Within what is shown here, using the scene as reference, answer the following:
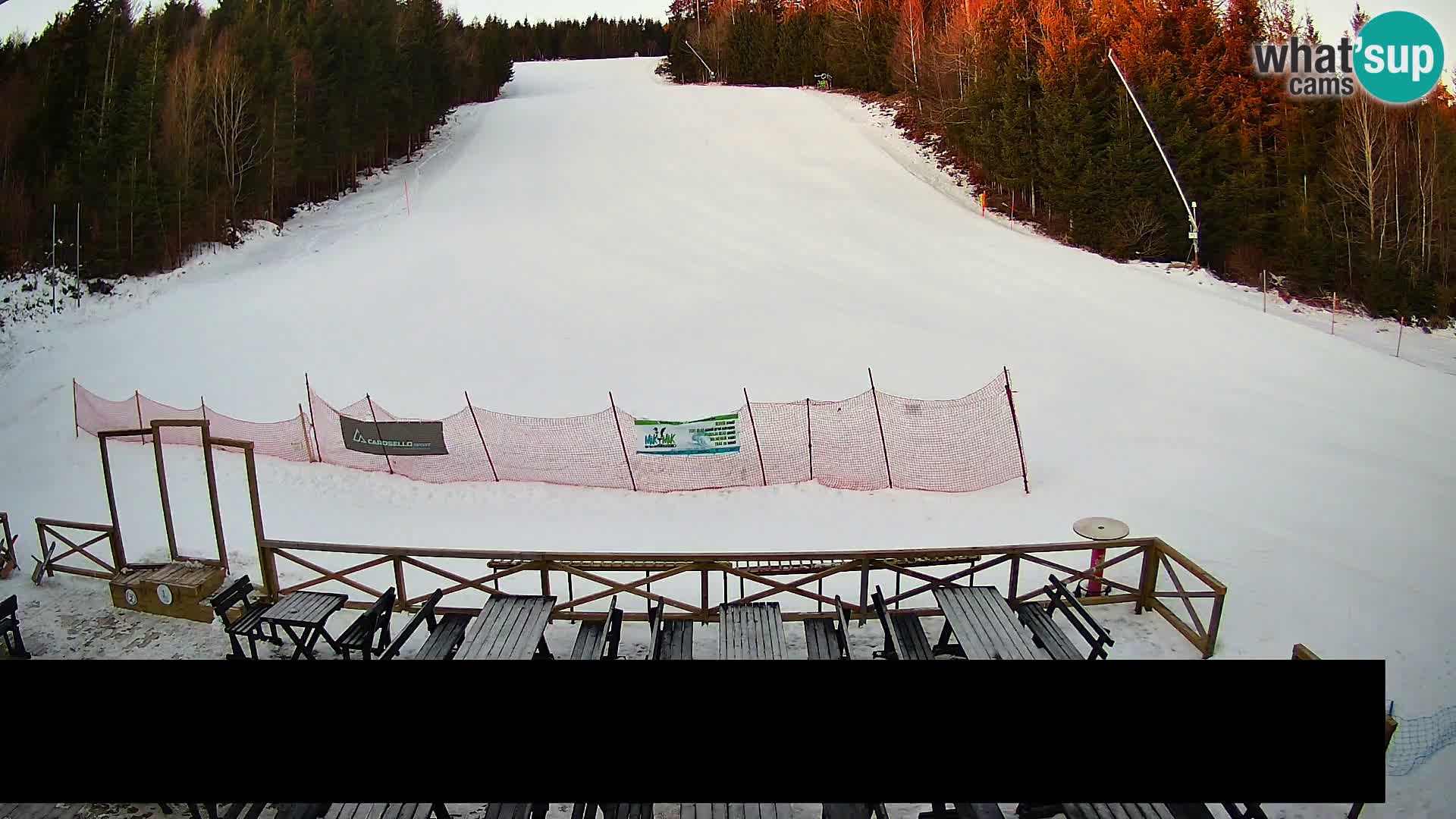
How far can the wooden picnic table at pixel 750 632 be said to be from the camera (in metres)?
3.89

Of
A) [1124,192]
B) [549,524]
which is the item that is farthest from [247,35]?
[1124,192]

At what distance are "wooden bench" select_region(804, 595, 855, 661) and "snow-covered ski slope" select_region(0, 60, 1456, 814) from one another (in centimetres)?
183

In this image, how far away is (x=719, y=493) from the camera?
7.50m

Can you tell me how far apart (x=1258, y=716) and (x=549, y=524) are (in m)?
6.76

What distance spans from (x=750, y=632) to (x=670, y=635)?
0.43 metres

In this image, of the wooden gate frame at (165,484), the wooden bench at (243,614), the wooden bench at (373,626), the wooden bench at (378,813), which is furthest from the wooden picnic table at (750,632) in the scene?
the wooden gate frame at (165,484)

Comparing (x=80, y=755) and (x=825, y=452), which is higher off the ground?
(x=80, y=755)

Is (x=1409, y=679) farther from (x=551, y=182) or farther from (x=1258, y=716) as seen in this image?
(x=551, y=182)

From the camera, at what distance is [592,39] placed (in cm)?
5428

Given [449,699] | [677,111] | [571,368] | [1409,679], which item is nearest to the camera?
[449,699]

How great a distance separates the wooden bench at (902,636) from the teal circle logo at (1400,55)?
112 inches

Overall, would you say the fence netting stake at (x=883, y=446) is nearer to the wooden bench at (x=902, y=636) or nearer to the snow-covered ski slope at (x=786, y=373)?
the snow-covered ski slope at (x=786, y=373)

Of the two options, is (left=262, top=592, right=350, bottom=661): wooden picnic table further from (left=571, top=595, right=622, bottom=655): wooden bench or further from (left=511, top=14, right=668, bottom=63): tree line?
(left=511, top=14, right=668, bottom=63): tree line

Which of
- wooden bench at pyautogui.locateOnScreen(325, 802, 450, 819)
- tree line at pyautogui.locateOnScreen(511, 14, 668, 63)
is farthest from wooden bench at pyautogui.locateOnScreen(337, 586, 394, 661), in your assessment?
tree line at pyautogui.locateOnScreen(511, 14, 668, 63)
